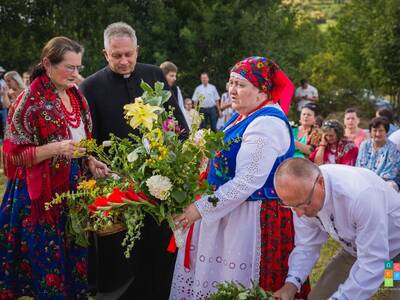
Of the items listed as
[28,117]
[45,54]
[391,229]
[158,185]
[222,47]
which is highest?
[222,47]

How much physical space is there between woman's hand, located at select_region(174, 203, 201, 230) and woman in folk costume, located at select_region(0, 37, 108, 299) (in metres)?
0.91

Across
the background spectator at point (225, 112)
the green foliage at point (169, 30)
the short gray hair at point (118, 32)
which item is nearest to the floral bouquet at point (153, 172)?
the short gray hair at point (118, 32)

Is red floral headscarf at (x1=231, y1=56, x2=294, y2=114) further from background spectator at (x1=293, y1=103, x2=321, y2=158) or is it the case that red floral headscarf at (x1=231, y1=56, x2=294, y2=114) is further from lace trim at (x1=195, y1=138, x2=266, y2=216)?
background spectator at (x1=293, y1=103, x2=321, y2=158)

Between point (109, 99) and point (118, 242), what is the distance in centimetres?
117

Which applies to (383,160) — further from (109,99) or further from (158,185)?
(158,185)

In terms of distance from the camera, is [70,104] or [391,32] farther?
[391,32]

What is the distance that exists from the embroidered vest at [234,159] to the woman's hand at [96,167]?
0.89m

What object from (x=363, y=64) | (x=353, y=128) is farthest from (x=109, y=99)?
(x=363, y=64)

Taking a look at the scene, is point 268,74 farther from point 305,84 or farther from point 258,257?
point 305,84

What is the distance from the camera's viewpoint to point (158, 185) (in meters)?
3.36


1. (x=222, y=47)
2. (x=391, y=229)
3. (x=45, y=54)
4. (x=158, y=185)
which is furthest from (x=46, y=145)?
(x=222, y=47)

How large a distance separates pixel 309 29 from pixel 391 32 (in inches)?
233

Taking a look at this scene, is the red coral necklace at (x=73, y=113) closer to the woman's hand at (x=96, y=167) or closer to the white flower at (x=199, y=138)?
the woman's hand at (x=96, y=167)

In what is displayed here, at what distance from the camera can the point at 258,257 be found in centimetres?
393
